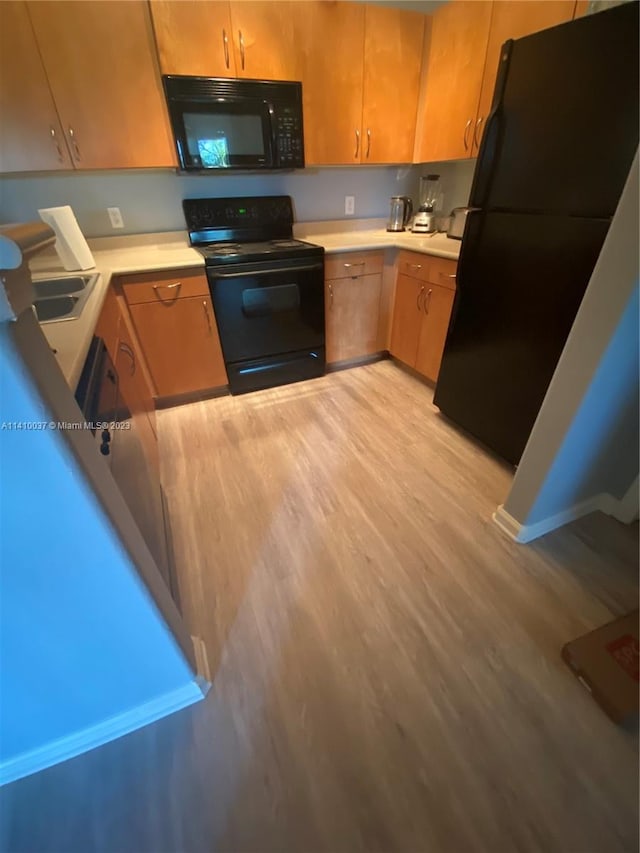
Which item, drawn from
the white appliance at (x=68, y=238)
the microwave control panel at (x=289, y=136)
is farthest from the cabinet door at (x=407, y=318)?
the white appliance at (x=68, y=238)

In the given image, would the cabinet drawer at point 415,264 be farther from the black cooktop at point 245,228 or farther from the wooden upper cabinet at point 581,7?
the wooden upper cabinet at point 581,7

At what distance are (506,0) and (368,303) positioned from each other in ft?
5.05

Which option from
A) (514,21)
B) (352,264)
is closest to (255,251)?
(352,264)

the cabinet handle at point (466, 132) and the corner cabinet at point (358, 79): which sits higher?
the corner cabinet at point (358, 79)

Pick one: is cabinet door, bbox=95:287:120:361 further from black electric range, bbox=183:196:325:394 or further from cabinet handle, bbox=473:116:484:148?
cabinet handle, bbox=473:116:484:148

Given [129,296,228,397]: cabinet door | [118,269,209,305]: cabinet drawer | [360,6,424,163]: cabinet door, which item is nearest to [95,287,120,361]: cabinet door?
[118,269,209,305]: cabinet drawer

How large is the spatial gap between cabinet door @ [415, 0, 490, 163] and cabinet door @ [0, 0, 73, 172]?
6.92 feet

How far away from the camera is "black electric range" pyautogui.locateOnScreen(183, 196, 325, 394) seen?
214 centimetres

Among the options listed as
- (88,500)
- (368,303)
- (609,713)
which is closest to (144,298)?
(368,303)

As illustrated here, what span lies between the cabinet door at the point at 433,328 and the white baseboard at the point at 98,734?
2.06m

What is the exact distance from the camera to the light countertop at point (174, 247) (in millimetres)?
1852

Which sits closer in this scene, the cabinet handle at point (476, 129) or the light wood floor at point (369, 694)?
the light wood floor at point (369, 694)

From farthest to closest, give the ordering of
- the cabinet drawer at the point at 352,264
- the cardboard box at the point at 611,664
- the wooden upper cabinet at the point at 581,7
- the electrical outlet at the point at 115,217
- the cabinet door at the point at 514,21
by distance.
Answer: the cabinet drawer at the point at 352,264, the electrical outlet at the point at 115,217, the cabinet door at the point at 514,21, the wooden upper cabinet at the point at 581,7, the cardboard box at the point at 611,664

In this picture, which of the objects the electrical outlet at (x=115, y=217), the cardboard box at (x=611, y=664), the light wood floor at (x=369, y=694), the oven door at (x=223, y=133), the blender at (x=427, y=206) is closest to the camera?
the light wood floor at (x=369, y=694)
